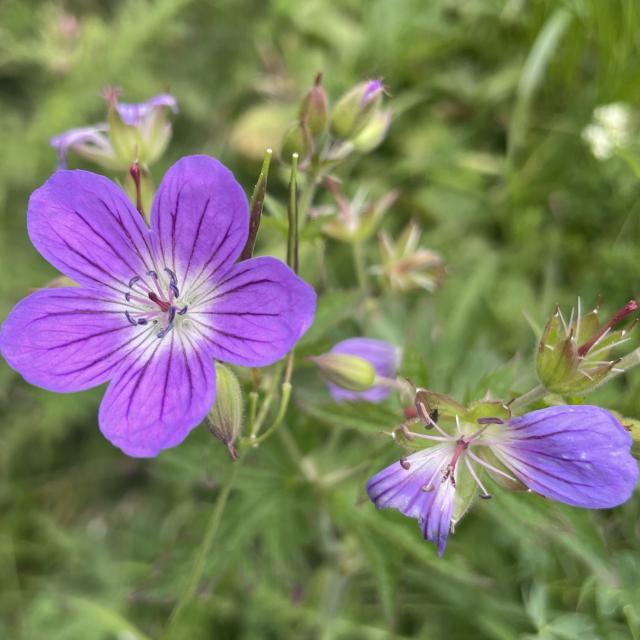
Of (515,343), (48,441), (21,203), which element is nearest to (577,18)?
(515,343)

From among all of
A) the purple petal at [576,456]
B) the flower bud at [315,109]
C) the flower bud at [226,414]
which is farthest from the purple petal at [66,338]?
the purple petal at [576,456]

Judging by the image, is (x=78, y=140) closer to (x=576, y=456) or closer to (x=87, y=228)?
(x=87, y=228)

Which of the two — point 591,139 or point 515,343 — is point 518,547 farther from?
point 591,139

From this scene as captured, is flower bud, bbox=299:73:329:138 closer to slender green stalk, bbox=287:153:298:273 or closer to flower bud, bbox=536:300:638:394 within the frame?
slender green stalk, bbox=287:153:298:273

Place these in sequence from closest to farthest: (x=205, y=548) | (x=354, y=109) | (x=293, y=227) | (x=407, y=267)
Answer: (x=293, y=227) → (x=354, y=109) → (x=205, y=548) → (x=407, y=267)

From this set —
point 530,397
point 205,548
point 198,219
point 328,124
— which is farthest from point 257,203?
point 205,548

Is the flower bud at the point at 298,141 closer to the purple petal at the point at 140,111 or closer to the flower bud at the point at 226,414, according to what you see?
the purple petal at the point at 140,111

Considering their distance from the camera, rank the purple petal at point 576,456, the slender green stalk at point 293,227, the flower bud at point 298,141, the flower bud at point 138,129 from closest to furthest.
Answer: the purple petal at point 576,456, the slender green stalk at point 293,227, the flower bud at point 298,141, the flower bud at point 138,129
